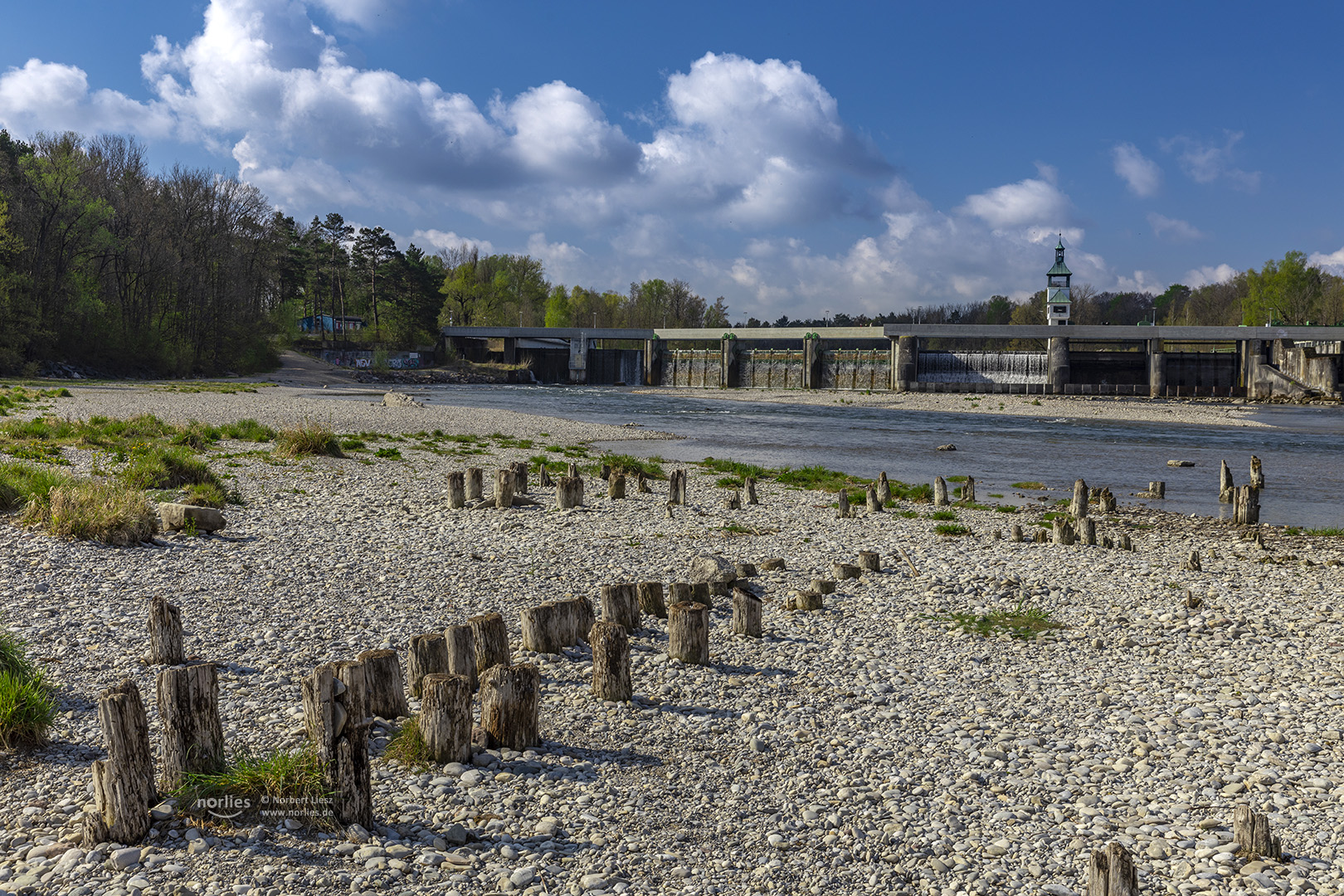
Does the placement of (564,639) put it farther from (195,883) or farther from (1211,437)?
(1211,437)

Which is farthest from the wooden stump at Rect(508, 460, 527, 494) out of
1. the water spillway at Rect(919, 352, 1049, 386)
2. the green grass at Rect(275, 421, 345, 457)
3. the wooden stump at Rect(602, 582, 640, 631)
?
the water spillway at Rect(919, 352, 1049, 386)

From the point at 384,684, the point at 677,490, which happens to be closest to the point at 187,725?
the point at 384,684

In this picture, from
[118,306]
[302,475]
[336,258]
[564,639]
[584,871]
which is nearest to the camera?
[584,871]

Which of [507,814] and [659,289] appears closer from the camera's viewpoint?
[507,814]

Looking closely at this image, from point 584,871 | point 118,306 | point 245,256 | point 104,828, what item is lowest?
point 584,871

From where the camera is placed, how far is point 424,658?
7016 mm

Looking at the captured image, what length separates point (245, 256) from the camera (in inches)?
3196

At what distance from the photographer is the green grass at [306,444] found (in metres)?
20.6

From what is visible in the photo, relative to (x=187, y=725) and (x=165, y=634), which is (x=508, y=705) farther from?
(x=165, y=634)

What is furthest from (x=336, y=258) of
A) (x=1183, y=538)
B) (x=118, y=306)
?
(x=1183, y=538)

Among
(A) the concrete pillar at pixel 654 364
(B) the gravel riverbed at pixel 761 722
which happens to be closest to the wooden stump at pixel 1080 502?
(B) the gravel riverbed at pixel 761 722

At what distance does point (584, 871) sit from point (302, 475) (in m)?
15.5

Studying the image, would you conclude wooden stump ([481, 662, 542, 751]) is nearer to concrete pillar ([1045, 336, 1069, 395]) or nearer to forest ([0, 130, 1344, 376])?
forest ([0, 130, 1344, 376])

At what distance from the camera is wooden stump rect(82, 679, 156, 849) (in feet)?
15.1
